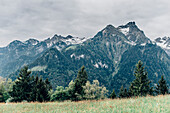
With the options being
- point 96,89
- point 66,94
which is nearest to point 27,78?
point 66,94

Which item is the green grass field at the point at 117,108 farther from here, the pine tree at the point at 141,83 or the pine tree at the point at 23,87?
the pine tree at the point at 141,83

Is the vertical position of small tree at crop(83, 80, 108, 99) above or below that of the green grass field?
below

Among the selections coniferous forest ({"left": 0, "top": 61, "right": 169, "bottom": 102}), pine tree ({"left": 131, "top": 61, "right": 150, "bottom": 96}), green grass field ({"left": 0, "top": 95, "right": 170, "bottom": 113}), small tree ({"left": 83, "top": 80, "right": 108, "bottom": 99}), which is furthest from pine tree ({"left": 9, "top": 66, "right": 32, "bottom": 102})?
pine tree ({"left": 131, "top": 61, "right": 150, "bottom": 96})

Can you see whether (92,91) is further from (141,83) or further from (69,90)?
(141,83)

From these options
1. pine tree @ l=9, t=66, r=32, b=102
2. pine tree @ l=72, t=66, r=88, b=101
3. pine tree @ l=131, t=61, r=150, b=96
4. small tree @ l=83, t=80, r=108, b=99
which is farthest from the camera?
pine tree @ l=131, t=61, r=150, b=96

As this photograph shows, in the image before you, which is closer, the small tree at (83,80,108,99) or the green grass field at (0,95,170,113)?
the green grass field at (0,95,170,113)

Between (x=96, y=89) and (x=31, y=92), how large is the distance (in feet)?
84.5

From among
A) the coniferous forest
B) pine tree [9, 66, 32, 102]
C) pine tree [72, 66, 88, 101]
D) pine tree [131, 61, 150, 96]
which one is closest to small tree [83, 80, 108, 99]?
the coniferous forest

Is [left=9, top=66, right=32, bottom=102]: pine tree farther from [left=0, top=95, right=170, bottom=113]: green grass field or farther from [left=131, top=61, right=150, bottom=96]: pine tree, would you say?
[left=131, top=61, right=150, bottom=96]: pine tree

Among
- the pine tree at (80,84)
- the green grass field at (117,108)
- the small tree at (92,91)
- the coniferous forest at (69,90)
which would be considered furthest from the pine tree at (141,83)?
the green grass field at (117,108)

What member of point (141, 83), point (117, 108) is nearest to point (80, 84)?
point (141, 83)

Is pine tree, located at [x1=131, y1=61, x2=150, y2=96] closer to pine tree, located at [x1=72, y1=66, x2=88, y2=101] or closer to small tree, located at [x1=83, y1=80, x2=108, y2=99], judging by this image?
small tree, located at [x1=83, y1=80, x2=108, y2=99]

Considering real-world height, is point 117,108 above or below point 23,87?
above

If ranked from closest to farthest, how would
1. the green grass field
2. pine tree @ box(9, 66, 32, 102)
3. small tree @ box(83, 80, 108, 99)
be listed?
the green grass field → small tree @ box(83, 80, 108, 99) → pine tree @ box(9, 66, 32, 102)
